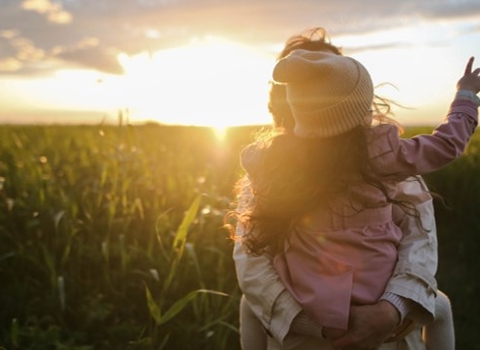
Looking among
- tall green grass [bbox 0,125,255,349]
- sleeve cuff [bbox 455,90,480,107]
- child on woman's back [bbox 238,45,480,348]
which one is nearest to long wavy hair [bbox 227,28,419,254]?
child on woman's back [bbox 238,45,480,348]

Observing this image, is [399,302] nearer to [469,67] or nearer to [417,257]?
[417,257]

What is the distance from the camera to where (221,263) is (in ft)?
12.6

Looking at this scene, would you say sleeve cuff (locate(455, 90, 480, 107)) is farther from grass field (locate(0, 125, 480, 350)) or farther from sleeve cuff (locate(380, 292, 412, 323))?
sleeve cuff (locate(380, 292, 412, 323))

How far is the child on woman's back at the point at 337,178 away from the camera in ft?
7.11

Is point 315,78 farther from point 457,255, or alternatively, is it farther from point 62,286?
point 457,255

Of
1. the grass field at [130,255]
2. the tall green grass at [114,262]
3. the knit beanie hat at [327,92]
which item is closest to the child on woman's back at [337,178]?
the knit beanie hat at [327,92]

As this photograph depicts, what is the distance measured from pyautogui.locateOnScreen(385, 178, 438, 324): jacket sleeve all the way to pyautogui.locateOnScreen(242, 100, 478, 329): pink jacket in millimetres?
41

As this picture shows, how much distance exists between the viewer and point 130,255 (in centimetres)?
387

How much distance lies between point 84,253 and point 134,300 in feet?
1.40

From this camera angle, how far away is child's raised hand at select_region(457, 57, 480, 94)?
2.38m

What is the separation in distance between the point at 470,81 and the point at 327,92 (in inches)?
21.3

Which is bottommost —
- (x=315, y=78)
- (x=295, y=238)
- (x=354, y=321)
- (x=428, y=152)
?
(x=354, y=321)

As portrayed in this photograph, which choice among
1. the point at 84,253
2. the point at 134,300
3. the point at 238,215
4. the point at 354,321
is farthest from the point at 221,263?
the point at 354,321

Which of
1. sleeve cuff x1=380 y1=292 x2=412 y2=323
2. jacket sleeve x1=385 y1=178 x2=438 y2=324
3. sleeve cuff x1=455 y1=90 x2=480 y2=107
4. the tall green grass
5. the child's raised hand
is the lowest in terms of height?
the tall green grass
